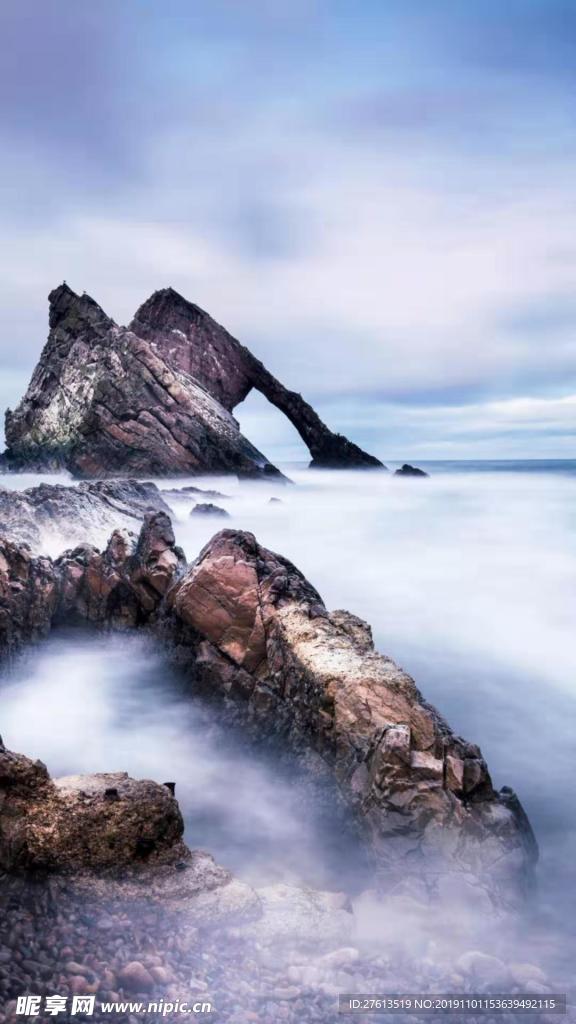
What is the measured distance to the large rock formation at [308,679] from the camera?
4.94 metres

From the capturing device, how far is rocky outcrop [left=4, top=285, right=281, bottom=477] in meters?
35.5

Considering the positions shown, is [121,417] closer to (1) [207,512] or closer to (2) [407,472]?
(1) [207,512]

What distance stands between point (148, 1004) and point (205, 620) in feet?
14.8

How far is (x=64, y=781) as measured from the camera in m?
4.91

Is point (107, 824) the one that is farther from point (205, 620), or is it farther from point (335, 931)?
point (205, 620)

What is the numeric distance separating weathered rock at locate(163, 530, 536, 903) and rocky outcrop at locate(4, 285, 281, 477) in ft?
90.0

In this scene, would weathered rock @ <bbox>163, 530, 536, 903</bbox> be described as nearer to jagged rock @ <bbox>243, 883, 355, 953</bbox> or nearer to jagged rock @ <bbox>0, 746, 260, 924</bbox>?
jagged rock @ <bbox>243, 883, 355, 953</bbox>

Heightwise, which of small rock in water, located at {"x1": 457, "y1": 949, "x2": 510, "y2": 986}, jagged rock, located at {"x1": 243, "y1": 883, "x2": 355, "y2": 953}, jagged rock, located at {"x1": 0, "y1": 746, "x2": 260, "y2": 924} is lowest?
small rock in water, located at {"x1": 457, "y1": 949, "x2": 510, "y2": 986}

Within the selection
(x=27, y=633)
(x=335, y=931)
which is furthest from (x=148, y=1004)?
(x=27, y=633)

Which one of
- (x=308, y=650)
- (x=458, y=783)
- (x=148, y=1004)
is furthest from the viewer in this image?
(x=308, y=650)

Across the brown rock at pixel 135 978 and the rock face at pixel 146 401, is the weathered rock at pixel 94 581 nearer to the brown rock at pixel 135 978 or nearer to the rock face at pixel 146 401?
the brown rock at pixel 135 978

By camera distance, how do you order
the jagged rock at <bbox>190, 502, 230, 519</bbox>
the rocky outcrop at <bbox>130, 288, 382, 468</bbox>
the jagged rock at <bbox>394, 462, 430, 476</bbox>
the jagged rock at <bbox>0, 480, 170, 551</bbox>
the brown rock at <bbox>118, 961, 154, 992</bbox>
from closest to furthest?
the brown rock at <bbox>118, 961, 154, 992</bbox> < the jagged rock at <bbox>0, 480, 170, 551</bbox> < the jagged rock at <bbox>190, 502, 230, 519</bbox> < the rocky outcrop at <bbox>130, 288, 382, 468</bbox> < the jagged rock at <bbox>394, 462, 430, 476</bbox>

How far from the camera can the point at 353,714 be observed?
577cm

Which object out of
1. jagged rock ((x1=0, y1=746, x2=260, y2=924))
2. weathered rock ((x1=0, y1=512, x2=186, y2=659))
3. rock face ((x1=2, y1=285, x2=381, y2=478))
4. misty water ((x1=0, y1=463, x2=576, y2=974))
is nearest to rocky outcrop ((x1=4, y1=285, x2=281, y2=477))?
rock face ((x1=2, y1=285, x2=381, y2=478))
